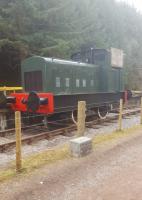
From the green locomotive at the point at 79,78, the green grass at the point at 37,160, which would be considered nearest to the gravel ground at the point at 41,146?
the green grass at the point at 37,160

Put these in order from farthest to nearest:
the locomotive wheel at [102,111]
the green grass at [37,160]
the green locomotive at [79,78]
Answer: the locomotive wheel at [102,111]
the green locomotive at [79,78]
the green grass at [37,160]

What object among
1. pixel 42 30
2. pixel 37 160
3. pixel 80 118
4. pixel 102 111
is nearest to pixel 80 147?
pixel 37 160

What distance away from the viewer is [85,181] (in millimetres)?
4629

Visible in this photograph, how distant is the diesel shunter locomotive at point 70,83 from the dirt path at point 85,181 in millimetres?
3789

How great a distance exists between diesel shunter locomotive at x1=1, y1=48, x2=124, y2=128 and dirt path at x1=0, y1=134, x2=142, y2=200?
3.79m

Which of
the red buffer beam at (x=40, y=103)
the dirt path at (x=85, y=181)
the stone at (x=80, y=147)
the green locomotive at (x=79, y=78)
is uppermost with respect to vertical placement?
the green locomotive at (x=79, y=78)

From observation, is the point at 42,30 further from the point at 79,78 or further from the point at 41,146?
the point at 41,146

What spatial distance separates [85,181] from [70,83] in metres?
6.52

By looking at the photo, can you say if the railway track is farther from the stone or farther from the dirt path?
the dirt path

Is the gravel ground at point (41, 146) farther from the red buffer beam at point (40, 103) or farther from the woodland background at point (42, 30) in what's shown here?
the woodland background at point (42, 30)

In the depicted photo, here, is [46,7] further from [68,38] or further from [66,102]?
[66,102]

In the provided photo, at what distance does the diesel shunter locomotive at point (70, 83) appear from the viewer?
940 centimetres

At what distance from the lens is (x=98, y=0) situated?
29953mm

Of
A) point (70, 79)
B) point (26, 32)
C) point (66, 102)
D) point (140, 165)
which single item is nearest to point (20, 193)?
point (140, 165)
